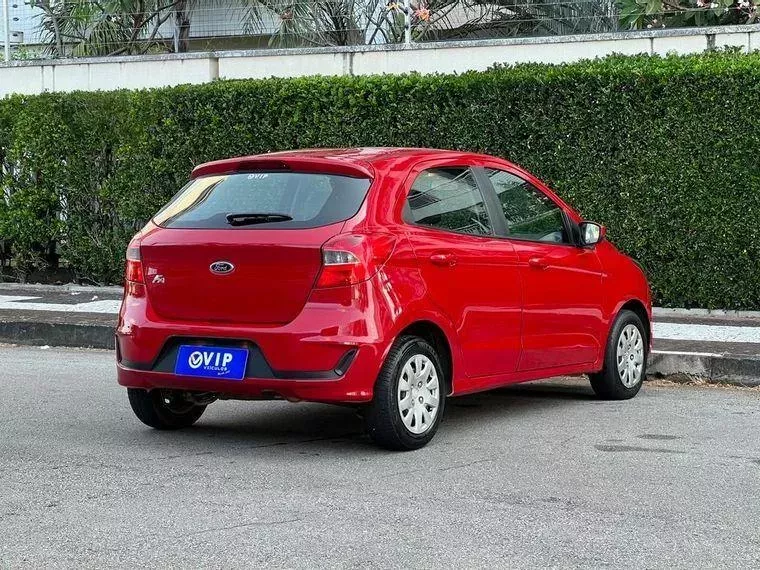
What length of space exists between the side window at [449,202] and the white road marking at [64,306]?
620 cm

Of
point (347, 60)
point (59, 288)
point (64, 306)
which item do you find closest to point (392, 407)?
point (64, 306)

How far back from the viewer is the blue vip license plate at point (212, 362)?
6477 millimetres

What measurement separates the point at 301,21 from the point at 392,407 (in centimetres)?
1052

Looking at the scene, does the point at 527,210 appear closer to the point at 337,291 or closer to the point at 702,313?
the point at 337,291

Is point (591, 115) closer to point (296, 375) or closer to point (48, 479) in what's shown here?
point (296, 375)

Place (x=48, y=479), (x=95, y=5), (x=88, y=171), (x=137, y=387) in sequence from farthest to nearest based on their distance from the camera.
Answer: (x=95, y=5) < (x=88, y=171) < (x=137, y=387) < (x=48, y=479)

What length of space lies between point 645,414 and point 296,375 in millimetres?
2672

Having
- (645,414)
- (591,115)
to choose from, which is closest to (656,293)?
(591,115)

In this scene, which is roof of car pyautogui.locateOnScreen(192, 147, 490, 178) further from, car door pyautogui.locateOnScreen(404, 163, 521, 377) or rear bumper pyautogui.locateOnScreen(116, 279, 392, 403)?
rear bumper pyautogui.locateOnScreen(116, 279, 392, 403)

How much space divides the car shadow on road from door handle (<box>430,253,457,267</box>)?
3.48ft

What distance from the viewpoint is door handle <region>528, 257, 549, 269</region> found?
7676 millimetres

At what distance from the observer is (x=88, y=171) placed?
594 inches

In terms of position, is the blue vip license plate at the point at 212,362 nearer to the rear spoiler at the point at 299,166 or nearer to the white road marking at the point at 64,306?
the rear spoiler at the point at 299,166

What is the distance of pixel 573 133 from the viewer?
12492 mm
